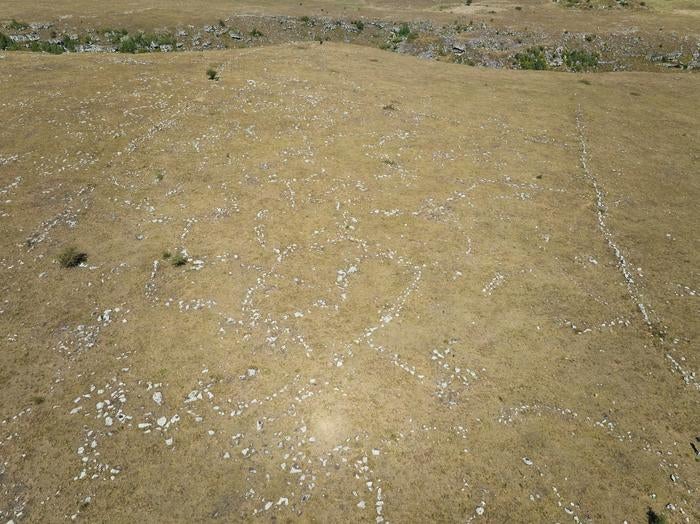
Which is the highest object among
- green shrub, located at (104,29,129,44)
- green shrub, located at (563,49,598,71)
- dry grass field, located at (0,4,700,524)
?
green shrub, located at (104,29,129,44)

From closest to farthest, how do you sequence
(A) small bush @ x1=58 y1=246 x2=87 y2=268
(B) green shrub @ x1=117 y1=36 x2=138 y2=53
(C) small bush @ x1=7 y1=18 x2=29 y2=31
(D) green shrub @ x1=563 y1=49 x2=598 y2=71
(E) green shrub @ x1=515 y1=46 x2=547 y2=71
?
(A) small bush @ x1=58 y1=246 x2=87 y2=268, (B) green shrub @ x1=117 y1=36 x2=138 y2=53, (D) green shrub @ x1=563 y1=49 x2=598 y2=71, (E) green shrub @ x1=515 y1=46 x2=547 y2=71, (C) small bush @ x1=7 y1=18 x2=29 y2=31

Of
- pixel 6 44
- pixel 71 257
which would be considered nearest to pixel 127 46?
pixel 6 44

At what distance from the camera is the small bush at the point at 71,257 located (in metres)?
23.3

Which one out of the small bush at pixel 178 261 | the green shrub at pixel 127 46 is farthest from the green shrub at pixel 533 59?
the small bush at pixel 178 261

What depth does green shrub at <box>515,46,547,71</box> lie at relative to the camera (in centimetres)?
6178

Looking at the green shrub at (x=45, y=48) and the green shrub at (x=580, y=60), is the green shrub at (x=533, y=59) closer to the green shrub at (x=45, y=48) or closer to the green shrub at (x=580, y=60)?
the green shrub at (x=580, y=60)

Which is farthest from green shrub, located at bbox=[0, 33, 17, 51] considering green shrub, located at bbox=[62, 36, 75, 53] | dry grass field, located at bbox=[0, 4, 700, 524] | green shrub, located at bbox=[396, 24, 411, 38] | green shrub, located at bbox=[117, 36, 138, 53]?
green shrub, located at bbox=[396, 24, 411, 38]

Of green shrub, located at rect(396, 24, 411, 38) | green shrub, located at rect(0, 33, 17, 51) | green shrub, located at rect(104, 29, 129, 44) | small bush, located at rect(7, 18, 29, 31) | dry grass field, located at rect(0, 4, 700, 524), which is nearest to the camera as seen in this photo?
dry grass field, located at rect(0, 4, 700, 524)

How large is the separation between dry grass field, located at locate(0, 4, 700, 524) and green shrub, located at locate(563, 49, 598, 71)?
25760 mm

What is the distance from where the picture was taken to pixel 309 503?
14.4m

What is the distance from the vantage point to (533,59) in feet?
208

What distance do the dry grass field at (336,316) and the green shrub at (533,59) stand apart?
85.5ft

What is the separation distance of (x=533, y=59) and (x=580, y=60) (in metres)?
6.62

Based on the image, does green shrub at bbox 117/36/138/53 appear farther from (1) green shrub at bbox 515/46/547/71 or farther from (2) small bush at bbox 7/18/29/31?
(1) green shrub at bbox 515/46/547/71
